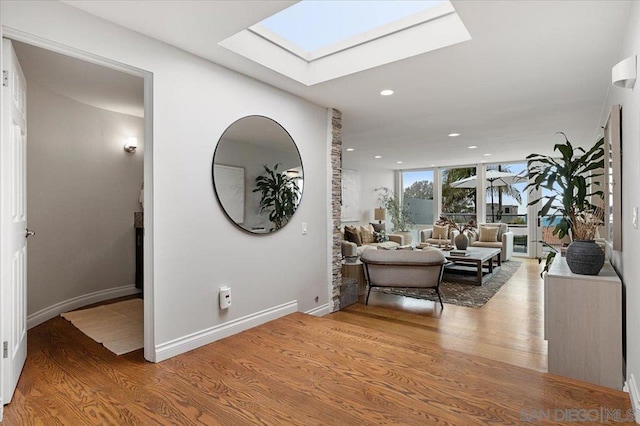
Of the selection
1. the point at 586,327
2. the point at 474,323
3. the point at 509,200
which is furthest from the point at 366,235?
the point at 586,327

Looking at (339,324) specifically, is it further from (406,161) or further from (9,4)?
(406,161)

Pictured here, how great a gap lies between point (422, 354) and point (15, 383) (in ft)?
8.62

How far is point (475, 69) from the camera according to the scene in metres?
3.04

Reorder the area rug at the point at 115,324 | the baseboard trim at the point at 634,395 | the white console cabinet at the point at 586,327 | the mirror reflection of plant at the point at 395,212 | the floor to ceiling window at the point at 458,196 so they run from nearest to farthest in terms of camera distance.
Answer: the baseboard trim at the point at 634,395 < the white console cabinet at the point at 586,327 < the area rug at the point at 115,324 < the floor to ceiling window at the point at 458,196 < the mirror reflection of plant at the point at 395,212

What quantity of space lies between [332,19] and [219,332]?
8.98 feet

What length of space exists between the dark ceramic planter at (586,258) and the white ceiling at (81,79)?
12.5 feet

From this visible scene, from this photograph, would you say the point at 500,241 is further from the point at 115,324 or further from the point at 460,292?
the point at 115,324

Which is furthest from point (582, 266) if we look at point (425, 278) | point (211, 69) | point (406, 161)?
point (406, 161)

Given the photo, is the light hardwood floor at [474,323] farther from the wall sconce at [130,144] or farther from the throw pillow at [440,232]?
the throw pillow at [440,232]

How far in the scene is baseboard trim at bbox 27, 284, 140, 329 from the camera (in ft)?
11.1

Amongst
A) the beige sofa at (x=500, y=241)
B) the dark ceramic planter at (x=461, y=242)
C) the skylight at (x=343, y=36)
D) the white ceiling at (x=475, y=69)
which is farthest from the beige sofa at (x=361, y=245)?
the skylight at (x=343, y=36)

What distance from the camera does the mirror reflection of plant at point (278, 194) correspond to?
Answer: 3418mm

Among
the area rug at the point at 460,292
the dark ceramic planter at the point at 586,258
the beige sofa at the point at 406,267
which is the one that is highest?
the dark ceramic planter at the point at 586,258

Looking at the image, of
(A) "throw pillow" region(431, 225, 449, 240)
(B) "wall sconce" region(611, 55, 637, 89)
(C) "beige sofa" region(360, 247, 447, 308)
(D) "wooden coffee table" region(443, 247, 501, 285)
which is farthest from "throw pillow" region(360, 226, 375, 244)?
(B) "wall sconce" region(611, 55, 637, 89)
